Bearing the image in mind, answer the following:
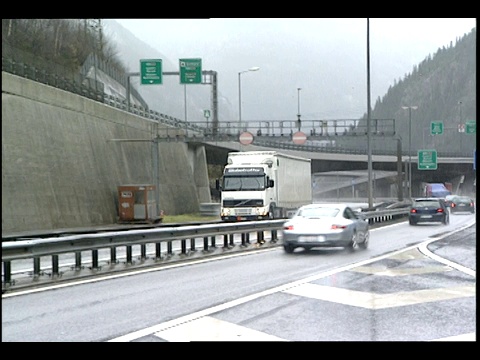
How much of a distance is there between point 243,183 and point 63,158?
10.1 m

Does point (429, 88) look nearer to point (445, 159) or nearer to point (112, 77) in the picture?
point (445, 159)

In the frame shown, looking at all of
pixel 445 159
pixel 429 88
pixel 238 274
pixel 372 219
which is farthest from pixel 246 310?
pixel 429 88

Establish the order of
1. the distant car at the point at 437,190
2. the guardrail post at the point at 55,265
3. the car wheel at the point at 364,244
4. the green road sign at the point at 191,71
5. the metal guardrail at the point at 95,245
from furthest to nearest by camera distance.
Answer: the distant car at the point at 437,190 → the green road sign at the point at 191,71 → the car wheel at the point at 364,244 → the guardrail post at the point at 55,265 → the metal guardrail at the point at 95,245

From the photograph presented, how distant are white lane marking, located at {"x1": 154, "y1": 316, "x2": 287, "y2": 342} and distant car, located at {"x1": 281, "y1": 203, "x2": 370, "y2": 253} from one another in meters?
10.5

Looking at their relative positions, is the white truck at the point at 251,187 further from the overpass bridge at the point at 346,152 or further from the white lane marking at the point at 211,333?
the white lane marking at the point at 211,333

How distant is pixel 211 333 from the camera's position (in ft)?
26.2

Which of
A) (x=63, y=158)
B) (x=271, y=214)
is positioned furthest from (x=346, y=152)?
(x=63, y=158)

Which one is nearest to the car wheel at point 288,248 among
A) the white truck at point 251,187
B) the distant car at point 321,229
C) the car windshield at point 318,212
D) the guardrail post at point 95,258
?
the distant car at point 321,229

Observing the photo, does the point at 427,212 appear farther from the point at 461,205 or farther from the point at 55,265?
the point at 55,265

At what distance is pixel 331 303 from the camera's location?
33.9 ft

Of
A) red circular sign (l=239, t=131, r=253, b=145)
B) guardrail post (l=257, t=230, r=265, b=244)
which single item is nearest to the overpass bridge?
red circular sign (l=239, t=131, r=253, b=145)

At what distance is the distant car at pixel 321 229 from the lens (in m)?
18.9

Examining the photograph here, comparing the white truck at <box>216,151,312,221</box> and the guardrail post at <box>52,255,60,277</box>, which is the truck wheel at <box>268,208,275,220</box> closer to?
the white truck at <box>216,151,312,221</box>

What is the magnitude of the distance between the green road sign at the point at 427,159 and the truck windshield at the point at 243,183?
2339 cm
